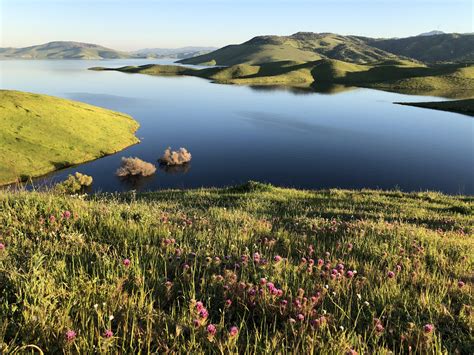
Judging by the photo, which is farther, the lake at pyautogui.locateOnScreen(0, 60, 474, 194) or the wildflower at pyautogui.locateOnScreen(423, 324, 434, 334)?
the lake at pyautogui.locateOnScreen(0, 60, 474, 194)

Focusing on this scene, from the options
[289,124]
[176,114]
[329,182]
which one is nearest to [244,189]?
[329,182]

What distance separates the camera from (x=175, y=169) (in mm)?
71938

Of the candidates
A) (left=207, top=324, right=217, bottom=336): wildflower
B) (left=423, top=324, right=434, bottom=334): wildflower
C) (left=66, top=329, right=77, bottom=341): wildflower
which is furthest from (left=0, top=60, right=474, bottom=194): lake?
Answer: (left=423, top=324, right=434, bottom=334): wildflower

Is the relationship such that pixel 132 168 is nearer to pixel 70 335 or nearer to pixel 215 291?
pixel 215 291

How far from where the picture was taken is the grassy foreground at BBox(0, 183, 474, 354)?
370 cm

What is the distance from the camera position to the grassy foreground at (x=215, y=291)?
145 inches

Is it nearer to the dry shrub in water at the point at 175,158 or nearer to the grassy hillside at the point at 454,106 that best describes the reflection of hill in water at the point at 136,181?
the dry shrub in water at the point at 175,158

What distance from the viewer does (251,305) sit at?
14.7 feet

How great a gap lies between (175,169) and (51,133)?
34.6m

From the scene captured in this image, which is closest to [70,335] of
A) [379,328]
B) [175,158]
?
[379,328]

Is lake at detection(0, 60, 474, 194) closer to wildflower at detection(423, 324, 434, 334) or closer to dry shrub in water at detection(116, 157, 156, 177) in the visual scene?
dry shrub in water at detection(116, 157, 156, 177)

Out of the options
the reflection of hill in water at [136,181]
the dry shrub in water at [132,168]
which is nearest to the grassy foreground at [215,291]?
the reflection of hill in water at [136,181]

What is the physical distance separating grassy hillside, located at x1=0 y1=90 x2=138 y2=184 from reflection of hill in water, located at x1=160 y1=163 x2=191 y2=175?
19.0 metres

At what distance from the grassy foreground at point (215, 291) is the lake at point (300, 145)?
30.9 meters
